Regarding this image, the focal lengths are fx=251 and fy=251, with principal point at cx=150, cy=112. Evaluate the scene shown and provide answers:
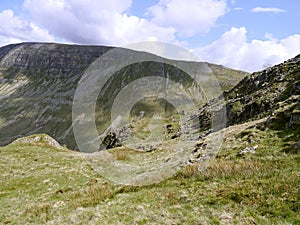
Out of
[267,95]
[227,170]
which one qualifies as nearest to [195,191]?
Result: [227,170]

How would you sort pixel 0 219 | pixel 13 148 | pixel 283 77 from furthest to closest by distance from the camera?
pixel 283 77 < pixel 13 148 < pixel 0 219

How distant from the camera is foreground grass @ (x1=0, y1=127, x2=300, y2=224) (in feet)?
43.8

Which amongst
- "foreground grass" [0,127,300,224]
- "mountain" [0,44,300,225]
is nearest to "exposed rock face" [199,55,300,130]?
"mountain" [0,44,300,225]

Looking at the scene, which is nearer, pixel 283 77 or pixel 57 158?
pixel 57 158

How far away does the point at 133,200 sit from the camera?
17.8 m

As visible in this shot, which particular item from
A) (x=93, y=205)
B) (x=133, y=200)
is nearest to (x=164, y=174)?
(x=133, y=200)

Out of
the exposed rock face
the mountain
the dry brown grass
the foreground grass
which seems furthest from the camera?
the exposed rock face

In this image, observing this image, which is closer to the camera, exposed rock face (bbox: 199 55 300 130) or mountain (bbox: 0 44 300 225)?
mountain (bbox: 0 44 300 225)

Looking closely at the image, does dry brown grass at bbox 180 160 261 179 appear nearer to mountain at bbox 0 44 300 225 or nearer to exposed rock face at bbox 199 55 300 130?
mountain at bbox 0 44 300 225

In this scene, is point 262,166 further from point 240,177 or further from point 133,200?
point 133,200

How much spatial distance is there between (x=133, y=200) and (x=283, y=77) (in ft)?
192

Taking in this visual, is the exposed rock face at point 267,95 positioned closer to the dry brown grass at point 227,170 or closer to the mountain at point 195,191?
the mountain at point 195,191

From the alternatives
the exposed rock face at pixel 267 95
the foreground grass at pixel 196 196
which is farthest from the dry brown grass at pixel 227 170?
the exposed rock face at pixel 267 95

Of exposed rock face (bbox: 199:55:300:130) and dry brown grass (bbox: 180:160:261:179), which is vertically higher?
exposed rock face (bbox: 199:55:300:130)
